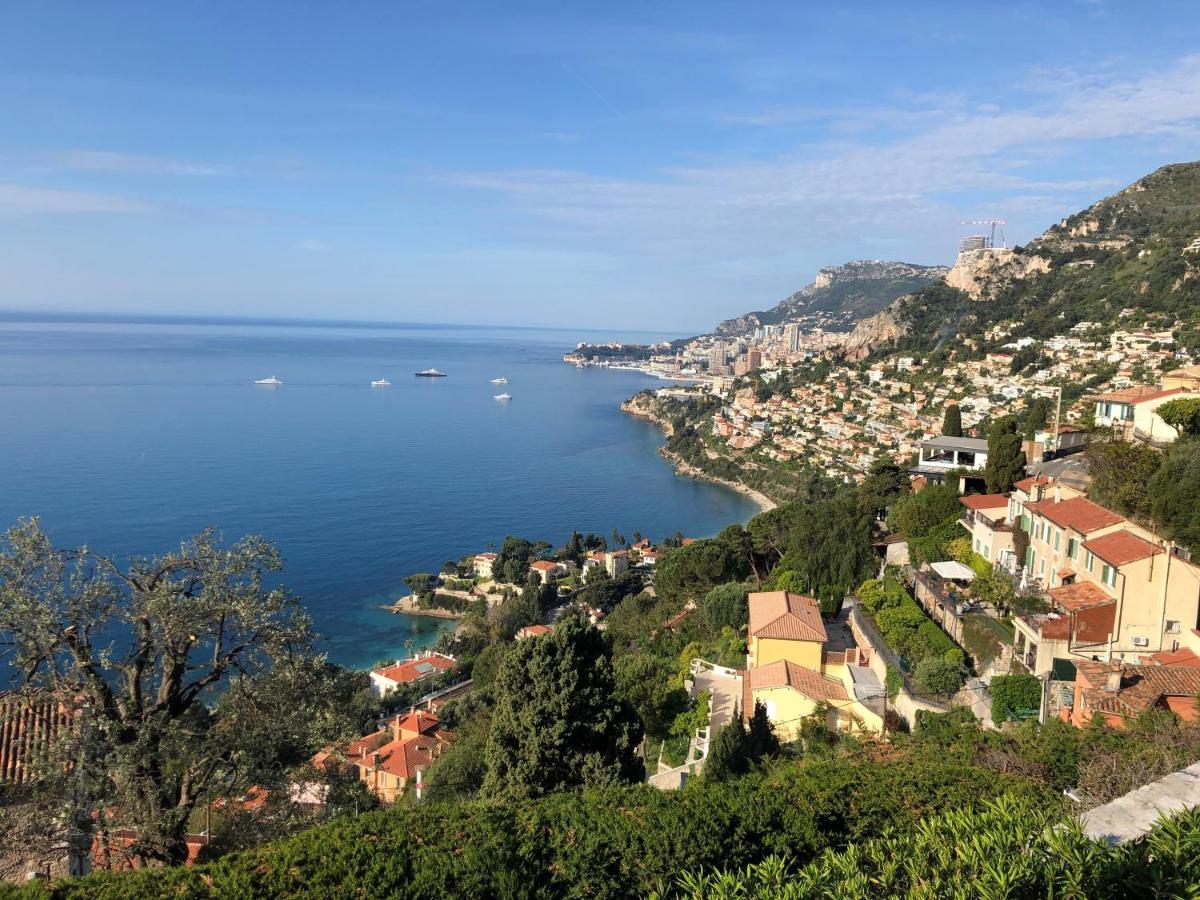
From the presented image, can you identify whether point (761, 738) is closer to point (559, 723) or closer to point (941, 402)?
point (559, 723)

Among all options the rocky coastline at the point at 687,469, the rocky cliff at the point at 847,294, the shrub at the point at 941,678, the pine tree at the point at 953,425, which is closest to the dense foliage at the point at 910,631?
the shrub at the point at 941,678

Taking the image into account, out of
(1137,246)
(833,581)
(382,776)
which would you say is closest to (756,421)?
(1137,246)

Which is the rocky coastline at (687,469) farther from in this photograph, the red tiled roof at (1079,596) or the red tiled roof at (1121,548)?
the red tiled roof at (1079,596)

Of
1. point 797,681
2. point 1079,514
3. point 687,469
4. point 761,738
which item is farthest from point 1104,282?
point 761,738

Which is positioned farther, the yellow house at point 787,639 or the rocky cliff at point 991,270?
the rocky cliff at point 991,270

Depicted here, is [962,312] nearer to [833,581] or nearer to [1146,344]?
[1146,344]
